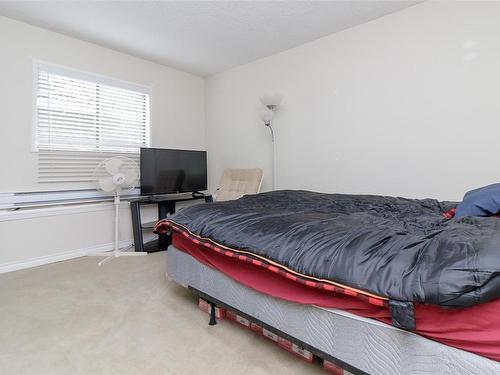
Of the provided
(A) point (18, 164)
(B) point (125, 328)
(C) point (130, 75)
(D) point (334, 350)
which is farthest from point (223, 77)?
(D) point (334, 350)

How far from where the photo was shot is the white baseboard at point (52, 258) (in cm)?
290

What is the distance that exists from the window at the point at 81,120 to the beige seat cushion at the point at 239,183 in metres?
1.31

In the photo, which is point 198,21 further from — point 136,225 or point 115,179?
point 136,225

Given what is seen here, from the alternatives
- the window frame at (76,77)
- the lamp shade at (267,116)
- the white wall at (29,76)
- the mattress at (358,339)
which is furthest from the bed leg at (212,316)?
the window frame at (76,77)

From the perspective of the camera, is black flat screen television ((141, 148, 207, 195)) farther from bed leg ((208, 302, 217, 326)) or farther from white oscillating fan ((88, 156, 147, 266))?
bed leg ((208, 302, 217, 326))

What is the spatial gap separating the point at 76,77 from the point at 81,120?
1.63 feet

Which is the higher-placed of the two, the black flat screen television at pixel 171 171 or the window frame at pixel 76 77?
the window frame at pixel 76 77

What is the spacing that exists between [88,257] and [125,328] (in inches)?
73.4

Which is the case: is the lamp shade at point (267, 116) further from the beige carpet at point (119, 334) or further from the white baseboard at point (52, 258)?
the white baseboard at point (52, 258)

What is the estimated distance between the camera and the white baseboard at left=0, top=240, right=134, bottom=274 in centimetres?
290

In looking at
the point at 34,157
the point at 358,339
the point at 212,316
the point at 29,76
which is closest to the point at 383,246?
the point at 358,339

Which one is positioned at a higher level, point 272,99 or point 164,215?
point 272,99

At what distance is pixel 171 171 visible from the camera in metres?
3.84

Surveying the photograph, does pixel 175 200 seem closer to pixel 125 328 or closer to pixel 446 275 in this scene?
pixel 125 328
